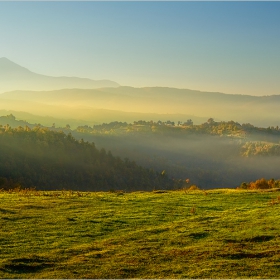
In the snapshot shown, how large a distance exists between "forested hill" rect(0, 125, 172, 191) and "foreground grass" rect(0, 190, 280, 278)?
70.5 meters

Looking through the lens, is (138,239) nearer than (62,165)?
Yes

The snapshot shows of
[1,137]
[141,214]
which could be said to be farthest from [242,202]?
[1,137]

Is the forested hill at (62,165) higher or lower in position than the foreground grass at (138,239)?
lower

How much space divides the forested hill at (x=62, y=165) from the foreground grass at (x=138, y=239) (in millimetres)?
70515

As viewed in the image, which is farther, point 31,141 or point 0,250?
point 31,141

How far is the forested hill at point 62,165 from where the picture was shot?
97562mm

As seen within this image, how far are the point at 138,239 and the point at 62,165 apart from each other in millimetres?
99472

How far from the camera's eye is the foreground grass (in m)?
→ 11.9

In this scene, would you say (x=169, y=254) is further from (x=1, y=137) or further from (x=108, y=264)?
(x=1, y=137)

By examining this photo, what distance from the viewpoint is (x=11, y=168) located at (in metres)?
94.6

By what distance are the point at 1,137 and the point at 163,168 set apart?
93076 millimetres

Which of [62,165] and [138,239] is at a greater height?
[138,239]

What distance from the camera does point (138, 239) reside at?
1576 cm

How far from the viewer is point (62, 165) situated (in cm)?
11312
